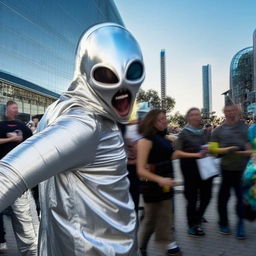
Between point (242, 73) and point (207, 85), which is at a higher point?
point (207, 85)

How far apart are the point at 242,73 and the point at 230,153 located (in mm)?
87735

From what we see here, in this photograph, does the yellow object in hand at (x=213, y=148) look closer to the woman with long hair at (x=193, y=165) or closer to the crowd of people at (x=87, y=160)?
the woman with long hair at (x=193, y=165)

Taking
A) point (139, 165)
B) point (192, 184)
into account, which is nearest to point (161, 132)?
point (139, 165)

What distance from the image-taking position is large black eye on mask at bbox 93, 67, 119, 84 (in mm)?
1376

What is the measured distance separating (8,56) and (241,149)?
42114 millimetres

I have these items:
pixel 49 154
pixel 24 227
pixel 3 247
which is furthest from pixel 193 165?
pixel 49 154

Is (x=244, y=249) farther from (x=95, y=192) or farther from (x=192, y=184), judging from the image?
(x=95, y=192)

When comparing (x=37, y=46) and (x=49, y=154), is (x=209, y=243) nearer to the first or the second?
(x=49, y=154)

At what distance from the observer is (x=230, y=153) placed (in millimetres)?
4965

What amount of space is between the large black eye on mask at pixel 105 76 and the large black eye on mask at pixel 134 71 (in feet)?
0.17

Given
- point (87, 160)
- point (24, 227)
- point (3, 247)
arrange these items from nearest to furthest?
1. point (87, 160)
2. point (24, 227)
3. point (3, 247)

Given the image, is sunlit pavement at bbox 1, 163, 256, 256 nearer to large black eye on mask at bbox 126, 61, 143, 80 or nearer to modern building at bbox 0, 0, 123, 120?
large black eye on mask at bbox 126, 61, 143, 80

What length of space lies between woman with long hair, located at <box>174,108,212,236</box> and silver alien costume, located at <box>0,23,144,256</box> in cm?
353

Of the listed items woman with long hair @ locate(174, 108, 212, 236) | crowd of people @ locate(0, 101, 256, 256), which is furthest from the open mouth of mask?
woman with long hair @ locate(174, 108, 212, 236)
